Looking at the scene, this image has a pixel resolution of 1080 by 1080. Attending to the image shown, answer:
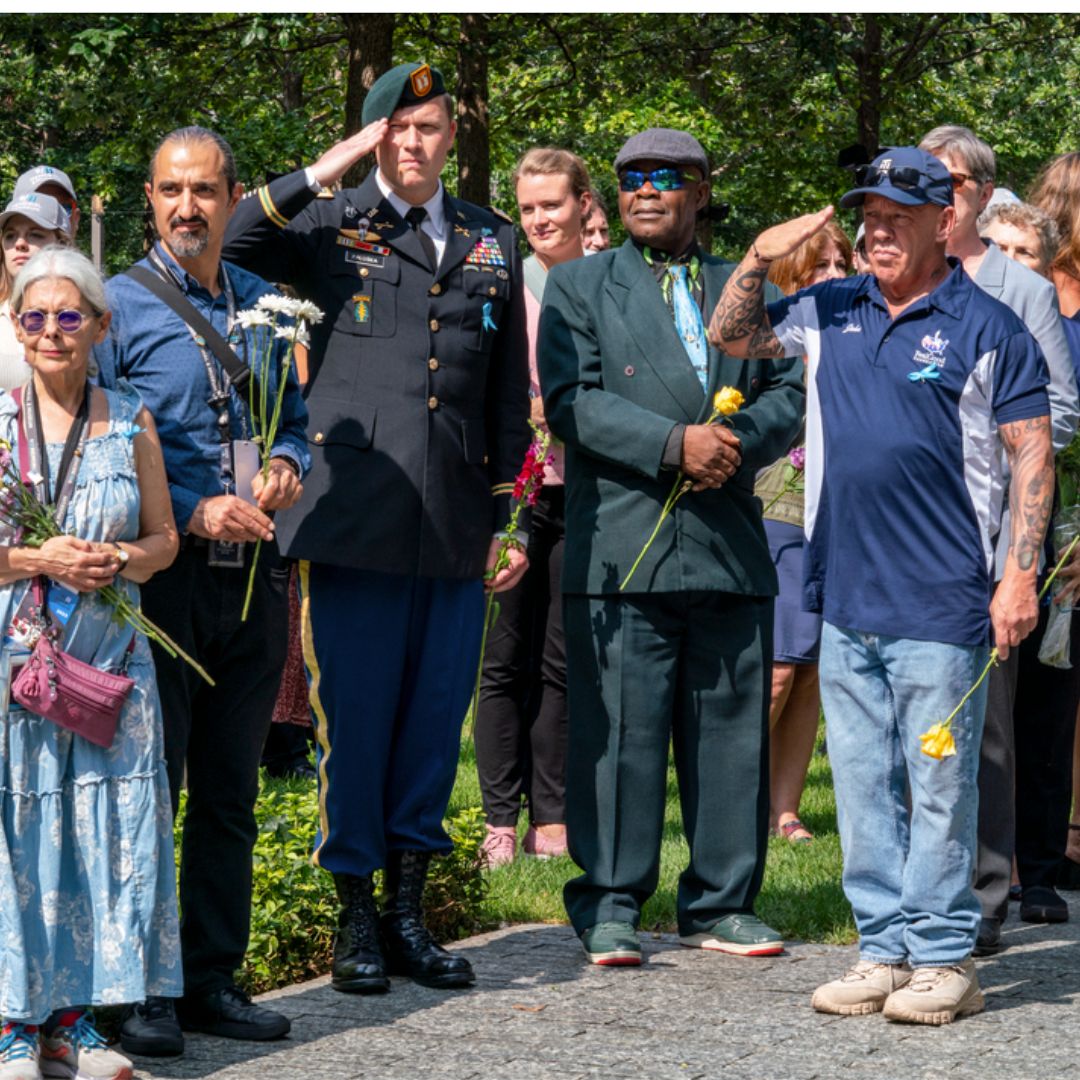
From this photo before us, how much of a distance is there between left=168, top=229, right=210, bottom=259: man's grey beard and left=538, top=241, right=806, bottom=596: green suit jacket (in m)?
1.54

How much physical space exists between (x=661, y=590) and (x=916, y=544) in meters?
1.04

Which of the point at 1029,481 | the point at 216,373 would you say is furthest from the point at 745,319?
the point at 216,373

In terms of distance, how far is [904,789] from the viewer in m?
6.12

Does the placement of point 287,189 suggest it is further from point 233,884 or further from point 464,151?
point 464,151

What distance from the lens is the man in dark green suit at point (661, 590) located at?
6648 millimetres

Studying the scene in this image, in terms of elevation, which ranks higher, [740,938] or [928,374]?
[928,374]

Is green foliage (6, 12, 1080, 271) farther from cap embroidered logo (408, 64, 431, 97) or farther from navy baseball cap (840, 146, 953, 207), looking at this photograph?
navy baseball cap (840, 146, 953, 207)

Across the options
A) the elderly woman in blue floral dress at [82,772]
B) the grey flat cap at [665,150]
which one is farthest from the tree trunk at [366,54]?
the elderly woman in blue floral dress at [82,772]

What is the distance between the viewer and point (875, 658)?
601 centimetres

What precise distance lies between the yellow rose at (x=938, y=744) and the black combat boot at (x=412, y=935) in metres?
1.59

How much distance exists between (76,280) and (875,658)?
8.41ft

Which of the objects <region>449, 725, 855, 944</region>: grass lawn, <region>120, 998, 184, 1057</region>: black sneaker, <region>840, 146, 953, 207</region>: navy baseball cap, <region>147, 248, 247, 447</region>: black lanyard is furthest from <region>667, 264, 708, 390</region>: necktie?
<region>120, 998, 184, 1057</region>: black sneaker

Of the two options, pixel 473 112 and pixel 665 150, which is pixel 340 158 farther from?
pixel 473 112

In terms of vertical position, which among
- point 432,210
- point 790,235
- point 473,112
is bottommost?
point 790,235
